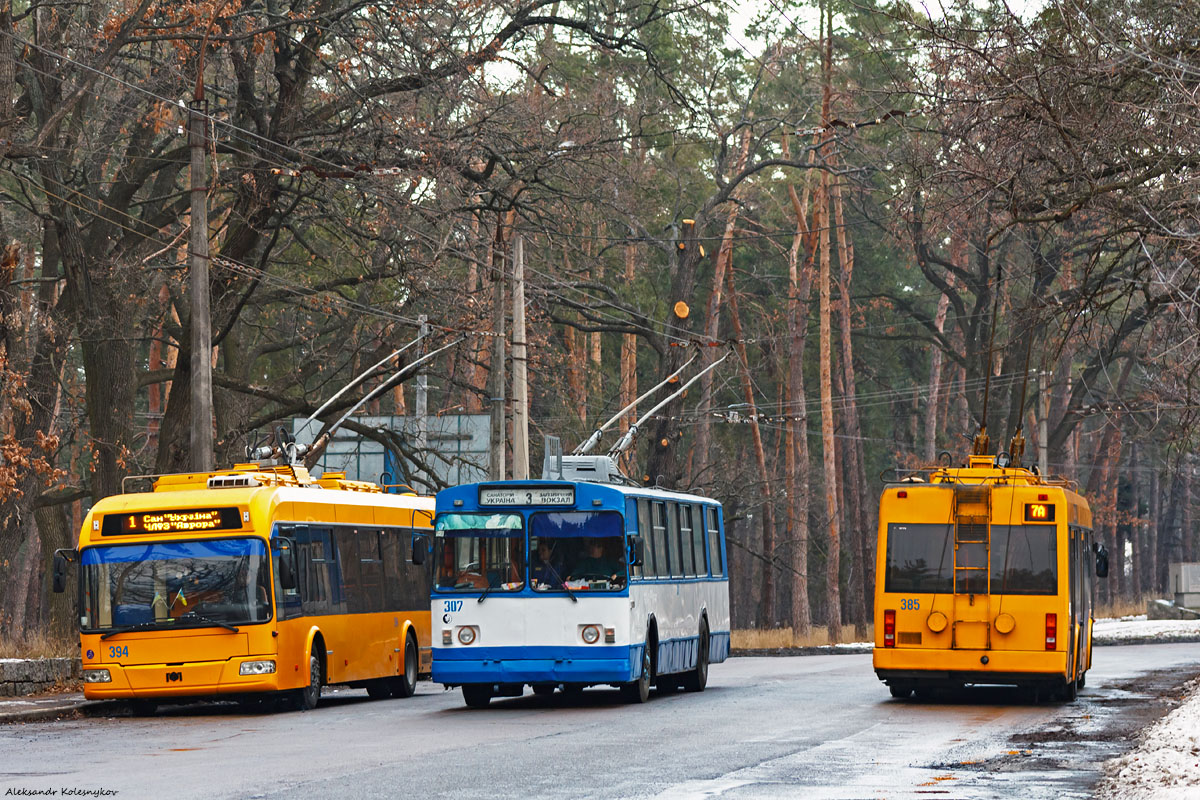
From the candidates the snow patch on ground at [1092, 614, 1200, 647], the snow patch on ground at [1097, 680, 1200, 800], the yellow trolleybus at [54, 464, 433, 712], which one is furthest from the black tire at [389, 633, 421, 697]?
the snow patch on ground at [1092, 614, 1200, 647]

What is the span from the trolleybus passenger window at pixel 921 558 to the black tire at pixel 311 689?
700 centimetres

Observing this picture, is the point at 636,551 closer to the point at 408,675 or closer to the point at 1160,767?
the point at 408,675

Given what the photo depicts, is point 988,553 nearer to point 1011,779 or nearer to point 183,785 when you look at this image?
point 1011,779

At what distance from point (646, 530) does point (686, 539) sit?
2.73 metres

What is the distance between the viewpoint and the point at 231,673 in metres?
20.8

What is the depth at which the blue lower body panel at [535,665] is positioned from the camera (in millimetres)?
20500

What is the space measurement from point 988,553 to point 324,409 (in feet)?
43.3

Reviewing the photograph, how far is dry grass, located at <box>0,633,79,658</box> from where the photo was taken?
25.9 metres

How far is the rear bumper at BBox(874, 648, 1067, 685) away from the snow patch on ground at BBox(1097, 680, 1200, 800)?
146 inches

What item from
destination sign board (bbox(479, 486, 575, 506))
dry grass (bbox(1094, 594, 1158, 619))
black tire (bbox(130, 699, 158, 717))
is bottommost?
dry grass (bbox(1094, 594, 1158, 619))

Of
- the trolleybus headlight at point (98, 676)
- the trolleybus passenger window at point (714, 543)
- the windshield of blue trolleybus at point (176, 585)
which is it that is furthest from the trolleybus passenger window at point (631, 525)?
the trolleybus headlight at point (98, 676)

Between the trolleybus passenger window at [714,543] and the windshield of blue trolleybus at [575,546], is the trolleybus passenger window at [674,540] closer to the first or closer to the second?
the trolleybus passenger window at [714,543]

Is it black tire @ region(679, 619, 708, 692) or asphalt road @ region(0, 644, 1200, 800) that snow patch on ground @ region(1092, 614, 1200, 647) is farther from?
asphalt road @ region(0, 644, 1200, 800)

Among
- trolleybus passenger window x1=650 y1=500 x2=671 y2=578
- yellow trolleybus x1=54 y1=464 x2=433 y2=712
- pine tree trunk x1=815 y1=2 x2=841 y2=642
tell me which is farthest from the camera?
pine tree trunk x1=815 y1=2 x2=841 y2=642
